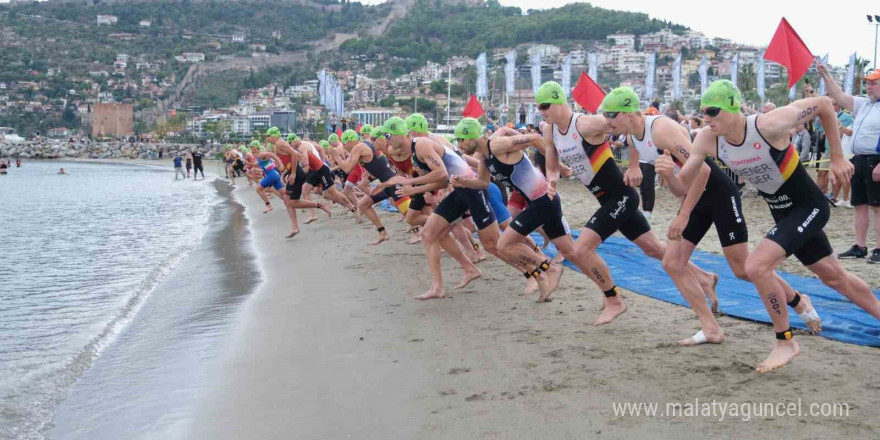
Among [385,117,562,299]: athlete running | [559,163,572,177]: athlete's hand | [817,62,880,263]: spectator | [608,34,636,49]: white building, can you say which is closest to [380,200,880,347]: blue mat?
[385,117,562,299]: athlete running

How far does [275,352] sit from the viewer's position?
687 cm

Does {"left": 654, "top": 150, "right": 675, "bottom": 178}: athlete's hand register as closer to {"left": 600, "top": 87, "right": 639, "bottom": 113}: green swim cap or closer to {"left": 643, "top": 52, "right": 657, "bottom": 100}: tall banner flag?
{"left": 600, "top": 87, "right": 639, "bottom": 113}: green swim cap

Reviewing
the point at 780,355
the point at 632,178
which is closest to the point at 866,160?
the point at 632,178

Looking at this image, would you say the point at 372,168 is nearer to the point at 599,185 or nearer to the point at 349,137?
the point at 349,137

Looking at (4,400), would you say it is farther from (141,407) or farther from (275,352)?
(275,352)

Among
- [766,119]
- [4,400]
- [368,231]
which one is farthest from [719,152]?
[368,231]

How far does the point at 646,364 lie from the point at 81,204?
3062 cm

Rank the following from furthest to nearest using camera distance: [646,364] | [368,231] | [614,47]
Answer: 1. [614,47]
2. [368,231]
3. [646,364]

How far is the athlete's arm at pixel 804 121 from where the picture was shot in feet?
16.9

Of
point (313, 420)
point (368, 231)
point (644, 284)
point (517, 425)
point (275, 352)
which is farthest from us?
point (368, 231)

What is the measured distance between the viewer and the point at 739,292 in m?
7.54

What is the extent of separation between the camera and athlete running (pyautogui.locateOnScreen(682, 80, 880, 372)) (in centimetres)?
518

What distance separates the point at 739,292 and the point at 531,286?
1968mm

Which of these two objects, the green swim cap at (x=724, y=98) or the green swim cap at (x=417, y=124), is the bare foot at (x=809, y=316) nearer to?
the green swim cap at (x=724, y=98)
